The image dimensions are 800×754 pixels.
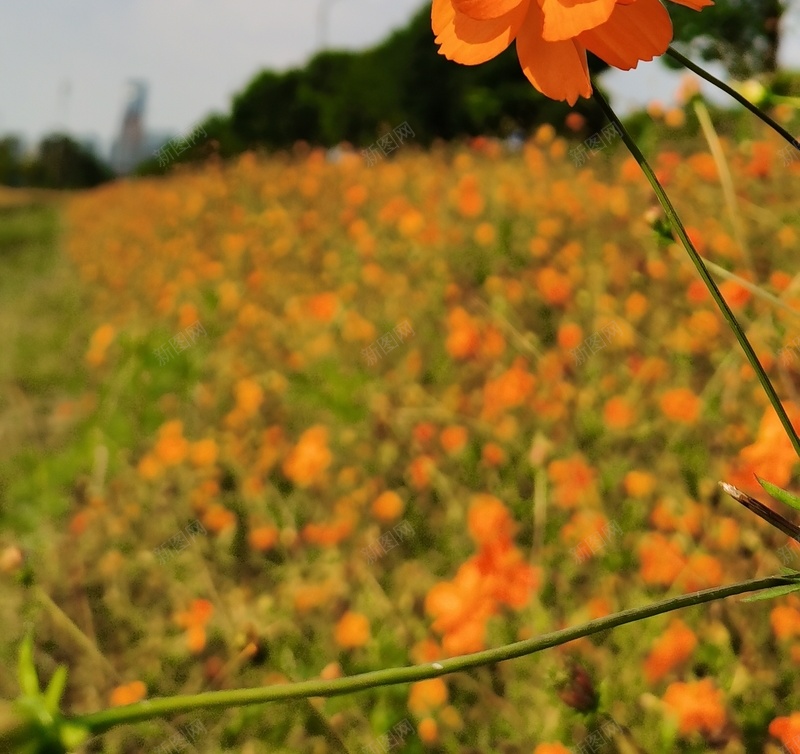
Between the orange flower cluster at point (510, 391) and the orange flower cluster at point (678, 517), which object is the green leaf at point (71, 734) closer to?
the orange flower cluster at point (678, 517)

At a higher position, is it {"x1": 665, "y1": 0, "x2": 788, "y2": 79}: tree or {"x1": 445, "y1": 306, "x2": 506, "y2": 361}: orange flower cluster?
{"x1": 665, "y1": 0, "x2": 788, "y2": 79}: tree

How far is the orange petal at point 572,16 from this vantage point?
0.79 feet

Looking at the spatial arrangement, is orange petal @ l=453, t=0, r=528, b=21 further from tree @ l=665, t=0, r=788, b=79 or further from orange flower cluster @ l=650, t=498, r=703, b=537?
orange flower cluster @ l=650, t=498, r=703, b=537

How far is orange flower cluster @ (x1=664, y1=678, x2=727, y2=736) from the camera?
567mm

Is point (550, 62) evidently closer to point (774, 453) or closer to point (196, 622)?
point (774, 453)

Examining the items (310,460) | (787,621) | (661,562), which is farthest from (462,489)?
(787,621)

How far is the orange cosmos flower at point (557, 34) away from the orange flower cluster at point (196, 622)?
2.58ft

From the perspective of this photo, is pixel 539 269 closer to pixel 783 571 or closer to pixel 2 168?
pixel 783 571

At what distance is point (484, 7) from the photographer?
25 centimetres

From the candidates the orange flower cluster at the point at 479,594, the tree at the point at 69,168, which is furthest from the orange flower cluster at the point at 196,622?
the tree at the point at 69,168

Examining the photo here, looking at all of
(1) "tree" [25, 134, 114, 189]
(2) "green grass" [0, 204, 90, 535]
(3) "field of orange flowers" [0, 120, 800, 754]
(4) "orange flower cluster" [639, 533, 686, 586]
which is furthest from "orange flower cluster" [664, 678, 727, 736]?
(1) "tree" [25, 134, 114, 189]

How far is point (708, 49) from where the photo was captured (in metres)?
0.63

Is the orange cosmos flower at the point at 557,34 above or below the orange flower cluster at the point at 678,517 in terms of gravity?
above

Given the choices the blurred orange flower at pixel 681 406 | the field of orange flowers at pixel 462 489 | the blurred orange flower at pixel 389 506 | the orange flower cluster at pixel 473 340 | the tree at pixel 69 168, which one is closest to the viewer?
the field of orange flowers at pixel 462 489
